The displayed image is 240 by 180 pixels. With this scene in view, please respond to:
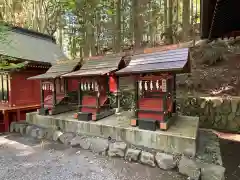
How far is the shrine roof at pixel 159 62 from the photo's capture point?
14.9 ft

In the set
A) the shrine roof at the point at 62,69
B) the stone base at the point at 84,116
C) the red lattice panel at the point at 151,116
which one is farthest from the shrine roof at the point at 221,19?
the shrine roof at the point at 62,69

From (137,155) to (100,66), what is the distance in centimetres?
342

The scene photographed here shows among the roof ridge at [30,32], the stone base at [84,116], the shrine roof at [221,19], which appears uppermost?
the roof ridge at [30,32]

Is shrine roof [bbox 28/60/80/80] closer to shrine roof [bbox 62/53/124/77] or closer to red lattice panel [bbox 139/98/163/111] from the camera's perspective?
shrine roof [bbox 62/53/124/77]

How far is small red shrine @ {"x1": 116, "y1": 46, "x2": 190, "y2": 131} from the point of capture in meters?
4.76

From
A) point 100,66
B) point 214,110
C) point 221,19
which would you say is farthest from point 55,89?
point 214,110

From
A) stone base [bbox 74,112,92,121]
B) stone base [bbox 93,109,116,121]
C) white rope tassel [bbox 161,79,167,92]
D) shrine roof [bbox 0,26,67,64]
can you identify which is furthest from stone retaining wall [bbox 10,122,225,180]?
shrine roof [bbox 0,26,67,64]

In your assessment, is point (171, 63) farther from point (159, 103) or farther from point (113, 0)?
point (113, 0)

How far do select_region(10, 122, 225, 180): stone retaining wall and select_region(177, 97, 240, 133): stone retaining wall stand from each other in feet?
12.1

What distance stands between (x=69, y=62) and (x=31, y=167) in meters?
4.84

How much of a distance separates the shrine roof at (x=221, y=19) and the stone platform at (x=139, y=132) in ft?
9.48

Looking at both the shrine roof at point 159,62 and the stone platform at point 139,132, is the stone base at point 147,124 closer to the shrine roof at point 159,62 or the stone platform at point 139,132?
the stone platform at point 139,132

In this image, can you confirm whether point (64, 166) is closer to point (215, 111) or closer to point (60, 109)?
point (60, 109)

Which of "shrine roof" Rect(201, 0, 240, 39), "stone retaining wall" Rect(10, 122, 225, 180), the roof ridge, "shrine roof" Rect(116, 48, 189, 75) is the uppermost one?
the roof ridge
